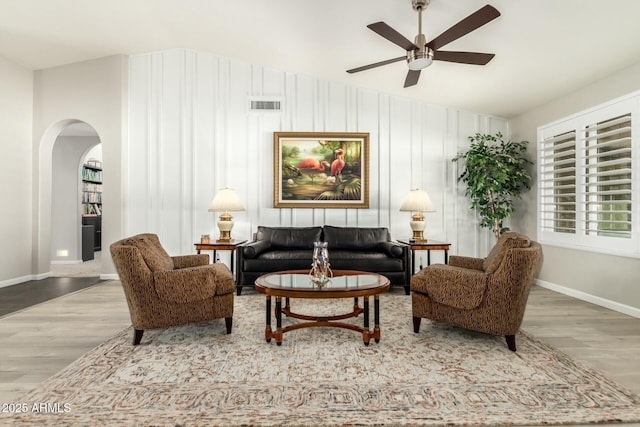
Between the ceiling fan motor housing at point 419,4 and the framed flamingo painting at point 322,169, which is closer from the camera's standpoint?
the ceiling fan motor housing at point 419,4

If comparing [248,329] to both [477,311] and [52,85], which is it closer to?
[477,311]

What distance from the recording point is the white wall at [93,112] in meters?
5.45

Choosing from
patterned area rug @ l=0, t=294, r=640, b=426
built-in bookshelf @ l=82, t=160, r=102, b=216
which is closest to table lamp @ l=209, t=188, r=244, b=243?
patterned area rug @ l=0, t=294, r=640, b=426

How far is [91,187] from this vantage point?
30.1ft

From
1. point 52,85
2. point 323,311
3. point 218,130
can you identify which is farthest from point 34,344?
point 52,85

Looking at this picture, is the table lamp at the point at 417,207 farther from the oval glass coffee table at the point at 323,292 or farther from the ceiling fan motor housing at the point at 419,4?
the ceiling fan motor housing at the point at 419,4

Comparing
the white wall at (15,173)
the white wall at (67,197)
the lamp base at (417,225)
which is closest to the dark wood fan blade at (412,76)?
the lamp base at (417,225)

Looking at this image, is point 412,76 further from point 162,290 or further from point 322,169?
point 162,290

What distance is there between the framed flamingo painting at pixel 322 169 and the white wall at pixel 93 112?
2.27 metres

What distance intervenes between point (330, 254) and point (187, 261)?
73.5 inches

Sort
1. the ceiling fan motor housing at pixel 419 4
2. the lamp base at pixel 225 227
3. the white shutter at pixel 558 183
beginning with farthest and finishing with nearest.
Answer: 1. the lamp base at pixel 225 227
2. the white shutter at pixel 558 183
3. the ceiling fan motor housing at pixel 419 4

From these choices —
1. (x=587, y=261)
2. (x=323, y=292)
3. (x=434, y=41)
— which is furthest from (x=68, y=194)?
(x=587, y=261)

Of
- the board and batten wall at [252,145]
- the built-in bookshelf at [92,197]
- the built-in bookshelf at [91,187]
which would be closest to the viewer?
the board and batten wall at [252,145]

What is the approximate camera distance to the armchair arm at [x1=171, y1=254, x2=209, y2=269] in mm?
3495
